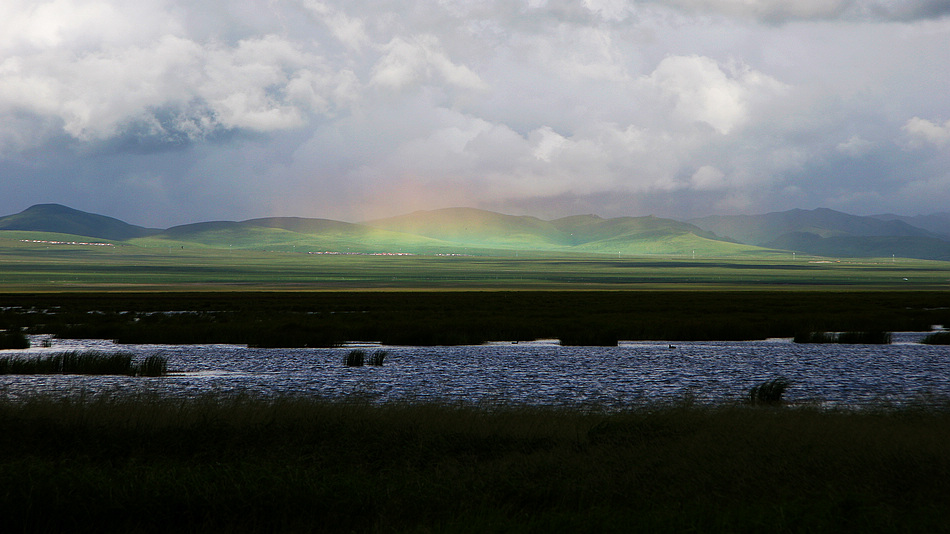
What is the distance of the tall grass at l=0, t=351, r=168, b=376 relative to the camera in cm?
2714

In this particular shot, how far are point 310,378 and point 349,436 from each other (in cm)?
1308

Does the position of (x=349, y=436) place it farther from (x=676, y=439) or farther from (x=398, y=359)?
(x=398, y=359)

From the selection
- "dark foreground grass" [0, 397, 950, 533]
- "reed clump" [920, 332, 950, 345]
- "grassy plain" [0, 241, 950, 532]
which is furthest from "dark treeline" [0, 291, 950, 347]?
"dark foreground grass" [0, 397, 950, 533]

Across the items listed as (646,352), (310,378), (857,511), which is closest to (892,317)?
(646,352)

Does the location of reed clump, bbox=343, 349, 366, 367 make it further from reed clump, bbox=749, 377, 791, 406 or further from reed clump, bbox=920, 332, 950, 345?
reed clump, bbox=920, 332, 950, 345

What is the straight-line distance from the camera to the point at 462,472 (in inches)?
464

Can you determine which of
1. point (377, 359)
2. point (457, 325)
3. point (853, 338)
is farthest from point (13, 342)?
point (853, 338)

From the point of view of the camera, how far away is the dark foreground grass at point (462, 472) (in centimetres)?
962

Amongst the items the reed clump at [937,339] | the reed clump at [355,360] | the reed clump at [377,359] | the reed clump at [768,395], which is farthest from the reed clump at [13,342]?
the reed clump at [937,339]

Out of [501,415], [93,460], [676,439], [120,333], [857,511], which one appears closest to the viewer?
[857,511]

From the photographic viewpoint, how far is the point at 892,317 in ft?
184

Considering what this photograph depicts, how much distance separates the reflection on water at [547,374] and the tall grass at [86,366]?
92 centimetres

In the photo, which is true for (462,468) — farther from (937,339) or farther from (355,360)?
(937,339)

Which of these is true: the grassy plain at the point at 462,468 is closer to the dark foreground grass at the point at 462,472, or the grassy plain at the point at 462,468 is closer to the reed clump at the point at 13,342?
the dark foreground grass at the point at 462,472
